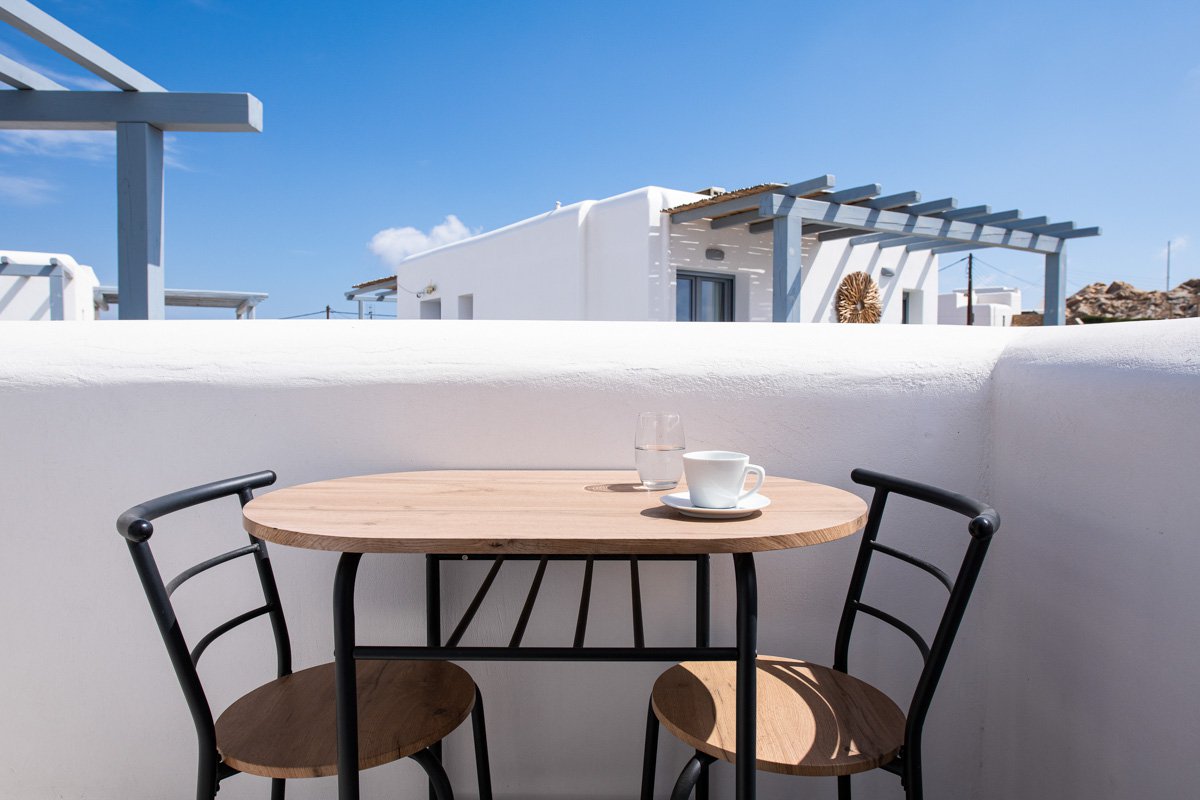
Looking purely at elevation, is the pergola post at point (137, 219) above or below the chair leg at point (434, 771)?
above

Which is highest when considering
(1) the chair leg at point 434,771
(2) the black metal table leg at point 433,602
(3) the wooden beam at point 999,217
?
(3) the wooden beam at point 999,217

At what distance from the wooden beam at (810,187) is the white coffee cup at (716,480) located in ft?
23.0

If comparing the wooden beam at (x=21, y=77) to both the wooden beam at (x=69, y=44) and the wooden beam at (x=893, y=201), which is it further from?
the wooden beam at (x=893, y=201)

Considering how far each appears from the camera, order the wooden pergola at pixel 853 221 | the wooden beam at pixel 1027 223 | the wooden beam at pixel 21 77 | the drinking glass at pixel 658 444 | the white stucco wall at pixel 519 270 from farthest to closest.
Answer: the white stucco wall at pixel 519 270 < the wooden beam at pixel 1027 223 < the wooden pergola at pixel 853 221 < the wooden beam at pixel 21 77 < the drinking glass at pixel 658 444

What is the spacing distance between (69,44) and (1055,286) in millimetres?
13138

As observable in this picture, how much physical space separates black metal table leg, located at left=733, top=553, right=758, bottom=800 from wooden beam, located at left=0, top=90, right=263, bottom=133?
4087mm

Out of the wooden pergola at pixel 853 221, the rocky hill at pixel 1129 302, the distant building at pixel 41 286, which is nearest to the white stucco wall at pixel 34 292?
the distant building at pixel 41 286

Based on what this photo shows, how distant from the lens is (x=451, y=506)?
977 millimetres

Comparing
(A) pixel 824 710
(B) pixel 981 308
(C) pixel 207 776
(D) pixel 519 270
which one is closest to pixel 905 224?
(D) pixel 519 270

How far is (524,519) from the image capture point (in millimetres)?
892

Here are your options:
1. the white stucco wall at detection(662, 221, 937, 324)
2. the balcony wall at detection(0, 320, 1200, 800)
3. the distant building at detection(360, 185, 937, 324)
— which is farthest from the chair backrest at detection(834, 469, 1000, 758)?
the white stucco wall at detection(662, 221, 937, 324)

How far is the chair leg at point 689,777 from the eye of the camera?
891 mm

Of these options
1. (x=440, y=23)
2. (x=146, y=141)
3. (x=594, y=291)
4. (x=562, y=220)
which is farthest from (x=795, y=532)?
(x=440, y=23)

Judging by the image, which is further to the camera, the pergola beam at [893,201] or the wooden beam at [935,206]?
the wooden beam at [935,206]
